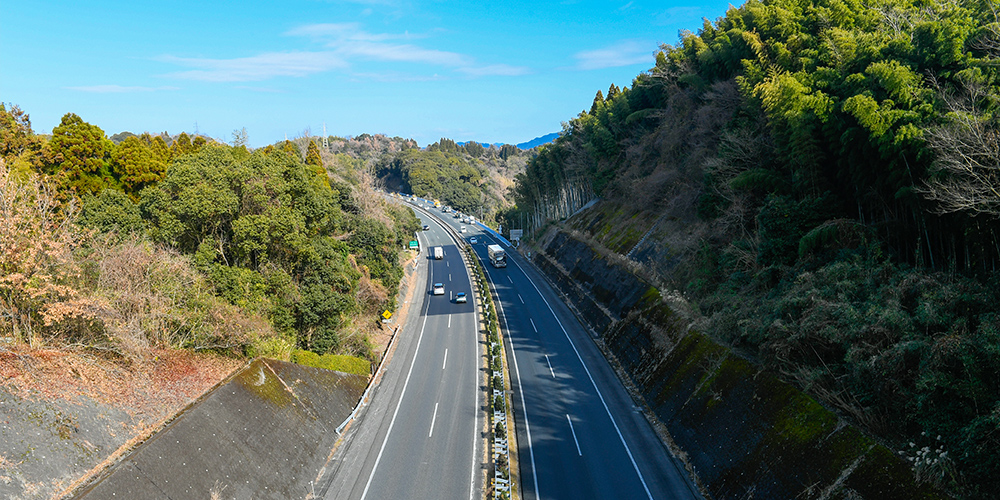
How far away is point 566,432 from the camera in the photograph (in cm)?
2406

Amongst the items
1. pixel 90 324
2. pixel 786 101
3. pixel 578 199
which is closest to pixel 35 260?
pixel 90 324

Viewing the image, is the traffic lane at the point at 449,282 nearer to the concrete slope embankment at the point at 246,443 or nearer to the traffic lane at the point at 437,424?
the traffic lane at the point at 437,424

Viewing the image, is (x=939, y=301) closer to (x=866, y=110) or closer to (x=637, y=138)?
(x=866, y=110)

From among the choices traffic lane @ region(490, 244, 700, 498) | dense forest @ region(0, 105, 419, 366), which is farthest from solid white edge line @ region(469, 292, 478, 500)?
dense forest @ region(0, 105, 419, 366)

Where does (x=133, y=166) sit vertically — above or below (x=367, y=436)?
above

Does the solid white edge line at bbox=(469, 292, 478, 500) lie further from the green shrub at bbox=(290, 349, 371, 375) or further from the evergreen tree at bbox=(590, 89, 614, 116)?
the evergreen tree at bbox=(590, 89, 614, 116)

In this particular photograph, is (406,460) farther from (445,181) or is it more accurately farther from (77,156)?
(445,181)

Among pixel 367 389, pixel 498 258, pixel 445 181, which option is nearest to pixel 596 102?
pixel 498 258

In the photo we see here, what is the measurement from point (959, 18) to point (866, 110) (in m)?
5.38

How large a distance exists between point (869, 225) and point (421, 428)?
20.9 meters

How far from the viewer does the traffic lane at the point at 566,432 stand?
19.9 meters

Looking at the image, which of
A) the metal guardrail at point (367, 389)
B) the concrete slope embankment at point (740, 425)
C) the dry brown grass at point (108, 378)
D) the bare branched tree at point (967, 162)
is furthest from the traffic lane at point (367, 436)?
the bare branched tree at point (967, 162)

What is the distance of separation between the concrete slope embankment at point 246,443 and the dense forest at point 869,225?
18.3 m

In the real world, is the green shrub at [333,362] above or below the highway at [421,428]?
above
